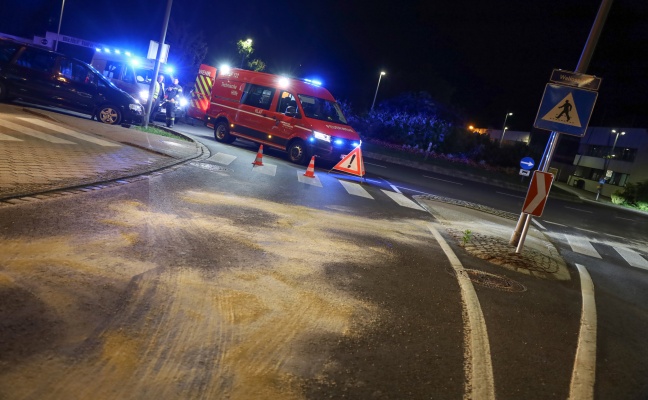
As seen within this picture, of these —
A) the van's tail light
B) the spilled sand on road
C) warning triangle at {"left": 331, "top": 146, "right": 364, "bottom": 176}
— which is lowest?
the spilled sand on road

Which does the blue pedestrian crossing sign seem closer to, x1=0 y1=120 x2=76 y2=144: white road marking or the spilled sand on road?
the spilled sand on road

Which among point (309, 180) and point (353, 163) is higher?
point (353, 163)

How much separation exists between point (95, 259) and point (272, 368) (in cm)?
229

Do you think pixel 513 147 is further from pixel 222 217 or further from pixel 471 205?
pixel 222 217

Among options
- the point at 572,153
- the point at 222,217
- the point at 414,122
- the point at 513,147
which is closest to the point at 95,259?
the point at 222,217

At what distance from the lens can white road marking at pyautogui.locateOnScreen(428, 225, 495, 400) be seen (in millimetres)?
3330

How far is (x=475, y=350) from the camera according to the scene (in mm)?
3990

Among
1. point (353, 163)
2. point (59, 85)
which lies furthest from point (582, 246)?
point (59, 85)

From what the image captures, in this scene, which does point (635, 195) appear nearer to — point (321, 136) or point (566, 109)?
point (321, 136)

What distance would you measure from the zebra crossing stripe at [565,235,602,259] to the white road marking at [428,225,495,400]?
17.9 ft

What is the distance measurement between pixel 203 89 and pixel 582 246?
17499 mm

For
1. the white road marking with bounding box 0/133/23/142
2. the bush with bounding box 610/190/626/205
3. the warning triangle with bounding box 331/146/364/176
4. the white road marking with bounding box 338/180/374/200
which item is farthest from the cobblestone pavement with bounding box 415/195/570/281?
the bush with bounding box 610/190/626/205

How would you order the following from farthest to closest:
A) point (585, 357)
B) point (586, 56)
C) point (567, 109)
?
point (586, 56) → point (567, 109) → point (585, 357)

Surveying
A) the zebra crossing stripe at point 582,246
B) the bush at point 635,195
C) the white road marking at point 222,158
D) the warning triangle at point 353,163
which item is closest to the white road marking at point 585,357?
the zebra crossing stripe at point 582,246
